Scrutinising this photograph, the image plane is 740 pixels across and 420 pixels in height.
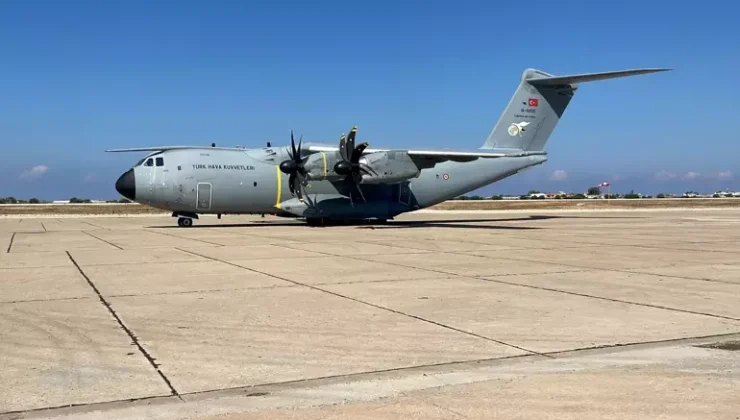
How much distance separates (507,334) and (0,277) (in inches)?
362

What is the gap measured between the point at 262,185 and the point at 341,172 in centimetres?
347

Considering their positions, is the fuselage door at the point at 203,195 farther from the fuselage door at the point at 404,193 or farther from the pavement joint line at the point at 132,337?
the pavement joint line at the point at 132,337

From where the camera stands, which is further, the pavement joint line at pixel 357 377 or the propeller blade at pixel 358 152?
the propeller blade at pixel 358 152

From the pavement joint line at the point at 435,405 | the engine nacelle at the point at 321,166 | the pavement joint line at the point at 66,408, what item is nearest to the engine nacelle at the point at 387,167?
the engine nacelle at the point at 321,166

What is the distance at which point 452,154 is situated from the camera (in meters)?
28.3

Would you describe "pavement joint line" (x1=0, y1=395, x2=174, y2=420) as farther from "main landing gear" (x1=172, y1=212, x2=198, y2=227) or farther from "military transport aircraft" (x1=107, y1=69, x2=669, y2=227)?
"main landing gear" (x1=172, y1=212, x2=198, y2=227)

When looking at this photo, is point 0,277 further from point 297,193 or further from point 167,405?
point 297,193

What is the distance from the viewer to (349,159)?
28.6 m

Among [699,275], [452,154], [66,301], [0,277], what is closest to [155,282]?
[66,301]

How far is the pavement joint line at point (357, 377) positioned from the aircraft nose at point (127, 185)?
78.2 feet

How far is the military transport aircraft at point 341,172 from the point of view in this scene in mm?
27891

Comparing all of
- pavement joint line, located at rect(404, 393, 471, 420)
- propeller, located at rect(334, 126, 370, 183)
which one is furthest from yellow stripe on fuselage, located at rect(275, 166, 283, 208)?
pavement joint line, located at rect(404, 393, 471, 420)

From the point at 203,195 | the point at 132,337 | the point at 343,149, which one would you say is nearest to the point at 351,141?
the point at 343,149

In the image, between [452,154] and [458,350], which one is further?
[452,154]
